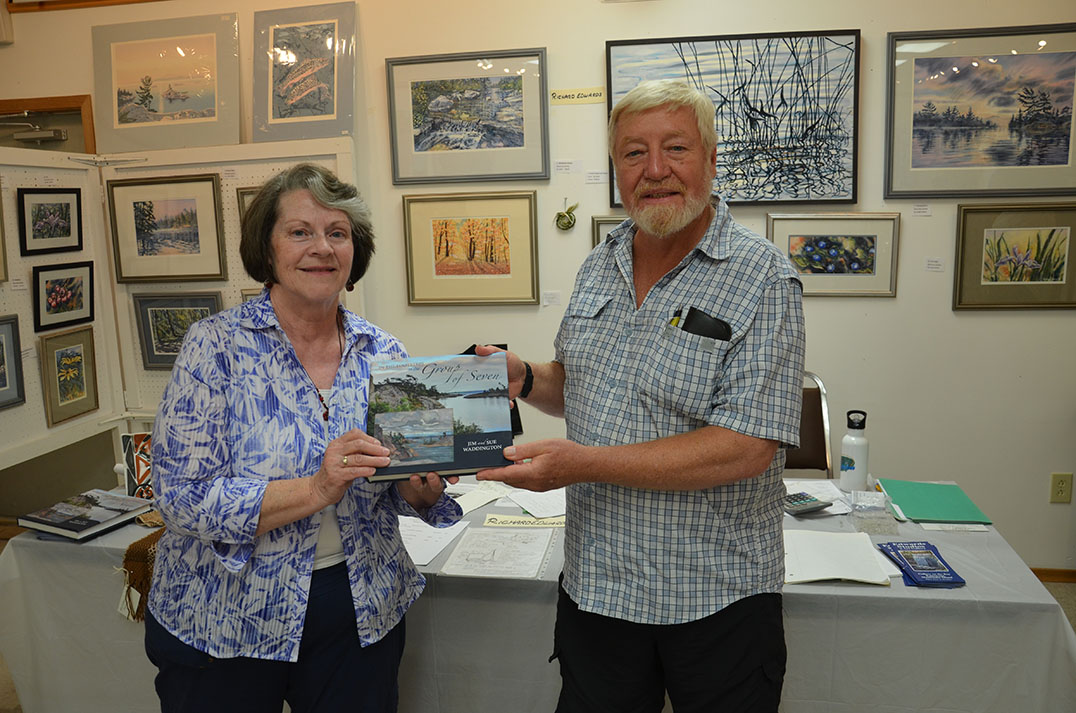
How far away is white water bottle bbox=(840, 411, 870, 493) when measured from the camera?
7.98 feet

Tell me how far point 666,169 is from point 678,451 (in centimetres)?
55

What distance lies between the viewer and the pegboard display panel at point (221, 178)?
3.57 m

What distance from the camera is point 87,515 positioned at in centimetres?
235

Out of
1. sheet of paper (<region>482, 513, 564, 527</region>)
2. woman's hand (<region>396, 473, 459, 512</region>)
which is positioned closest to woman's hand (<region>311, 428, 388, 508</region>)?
woman's hand (<region>396, 473, 459, 512</region>)

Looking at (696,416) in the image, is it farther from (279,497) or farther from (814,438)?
(814,438)

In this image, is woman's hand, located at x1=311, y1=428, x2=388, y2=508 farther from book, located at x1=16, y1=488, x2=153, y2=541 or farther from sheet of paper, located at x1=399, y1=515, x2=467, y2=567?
book, located at x1=16, y1=488, x2=153, y2=541

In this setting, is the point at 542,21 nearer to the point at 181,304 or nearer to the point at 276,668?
the point at 181,304

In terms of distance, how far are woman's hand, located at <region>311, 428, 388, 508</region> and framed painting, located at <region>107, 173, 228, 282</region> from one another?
2.68 m

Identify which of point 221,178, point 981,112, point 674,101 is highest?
point 981,112

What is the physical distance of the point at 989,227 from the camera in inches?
134

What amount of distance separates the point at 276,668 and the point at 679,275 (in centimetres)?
109

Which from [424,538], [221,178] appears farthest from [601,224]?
[424,538]

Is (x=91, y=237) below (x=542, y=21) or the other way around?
below

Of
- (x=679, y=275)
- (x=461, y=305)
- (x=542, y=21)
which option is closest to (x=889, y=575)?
(x=679, y=275)
